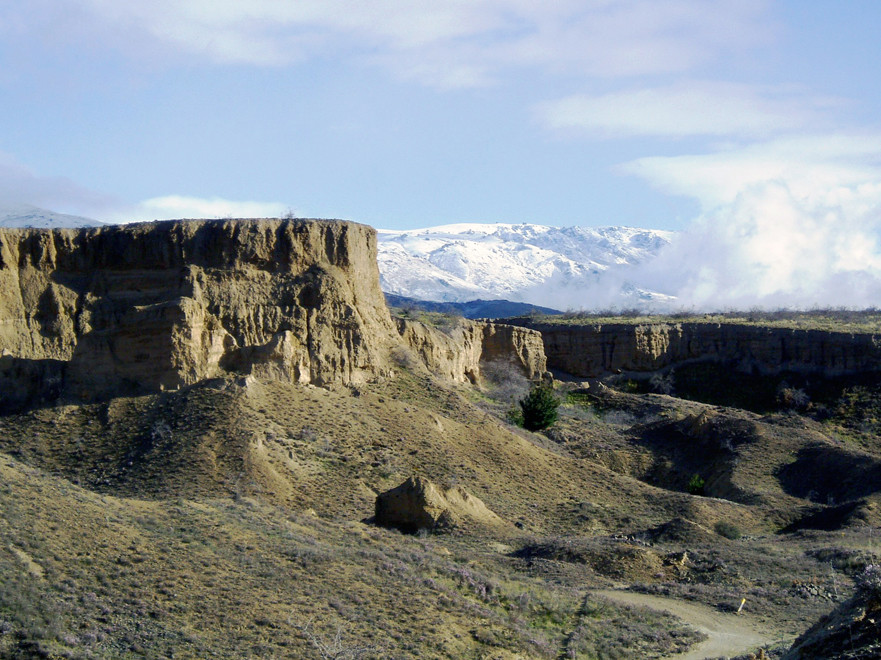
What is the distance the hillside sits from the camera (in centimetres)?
2225

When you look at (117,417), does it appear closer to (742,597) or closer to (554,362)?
(742,597)

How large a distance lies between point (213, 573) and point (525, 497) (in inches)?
680

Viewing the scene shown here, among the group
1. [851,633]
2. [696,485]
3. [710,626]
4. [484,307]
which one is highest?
[484,307]

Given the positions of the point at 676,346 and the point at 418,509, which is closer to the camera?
the point at 418,509

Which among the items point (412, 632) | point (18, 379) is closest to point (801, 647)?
point (412, 632)

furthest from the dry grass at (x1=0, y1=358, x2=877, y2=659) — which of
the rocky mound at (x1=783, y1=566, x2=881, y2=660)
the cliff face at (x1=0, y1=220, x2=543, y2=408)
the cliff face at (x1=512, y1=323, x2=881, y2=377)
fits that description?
the cliff face at (x1=512, y1=323, x2=881, y2=377)

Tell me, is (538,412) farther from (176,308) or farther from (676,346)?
(676,346)

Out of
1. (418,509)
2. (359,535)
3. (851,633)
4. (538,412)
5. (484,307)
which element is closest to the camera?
(851,633)

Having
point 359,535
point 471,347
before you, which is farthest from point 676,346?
point 359,535

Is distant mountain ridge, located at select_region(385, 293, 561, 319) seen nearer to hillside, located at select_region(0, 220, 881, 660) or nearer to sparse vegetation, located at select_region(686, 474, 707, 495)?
sparse vegetation, located at select_region(686, 474, 707, 495)

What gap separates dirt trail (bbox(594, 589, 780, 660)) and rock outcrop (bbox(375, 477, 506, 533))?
6354 millimetres

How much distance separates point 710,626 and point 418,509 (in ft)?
32.6

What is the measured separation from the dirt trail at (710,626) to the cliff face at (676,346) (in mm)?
47548

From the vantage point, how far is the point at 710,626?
2616cm
